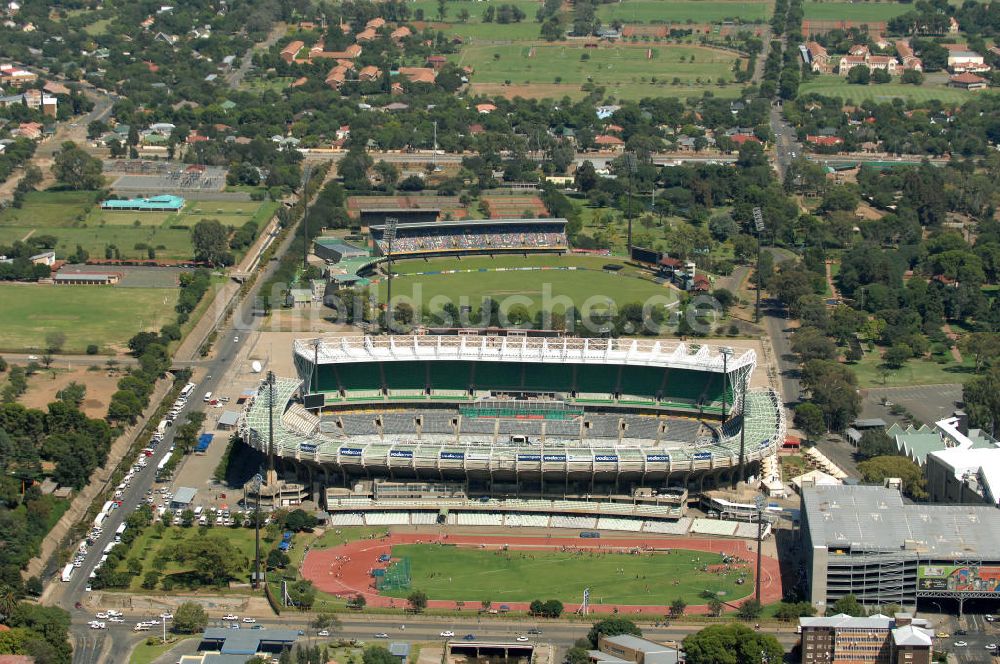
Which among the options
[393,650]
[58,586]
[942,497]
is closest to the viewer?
[393,650]

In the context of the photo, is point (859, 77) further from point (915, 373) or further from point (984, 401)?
point (984, 401)

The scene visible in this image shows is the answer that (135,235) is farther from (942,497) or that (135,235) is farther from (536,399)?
(942,497)

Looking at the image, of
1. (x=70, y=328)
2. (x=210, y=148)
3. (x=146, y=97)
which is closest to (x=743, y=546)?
(x=70, y=328)

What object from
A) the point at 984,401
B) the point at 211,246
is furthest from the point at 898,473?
the point at 211,246

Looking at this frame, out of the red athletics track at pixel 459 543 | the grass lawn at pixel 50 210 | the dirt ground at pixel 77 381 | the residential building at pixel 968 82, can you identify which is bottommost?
the dirt ground at pixel 77 381

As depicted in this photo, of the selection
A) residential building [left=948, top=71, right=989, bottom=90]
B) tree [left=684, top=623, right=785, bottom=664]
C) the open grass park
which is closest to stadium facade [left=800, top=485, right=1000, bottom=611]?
tree [left=684, top=623, right=785, bottom=664]

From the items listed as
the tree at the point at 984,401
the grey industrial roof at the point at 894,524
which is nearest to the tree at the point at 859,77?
the tree at the point at 984,401

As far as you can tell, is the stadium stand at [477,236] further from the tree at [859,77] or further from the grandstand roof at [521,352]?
the tree at [859,77]
